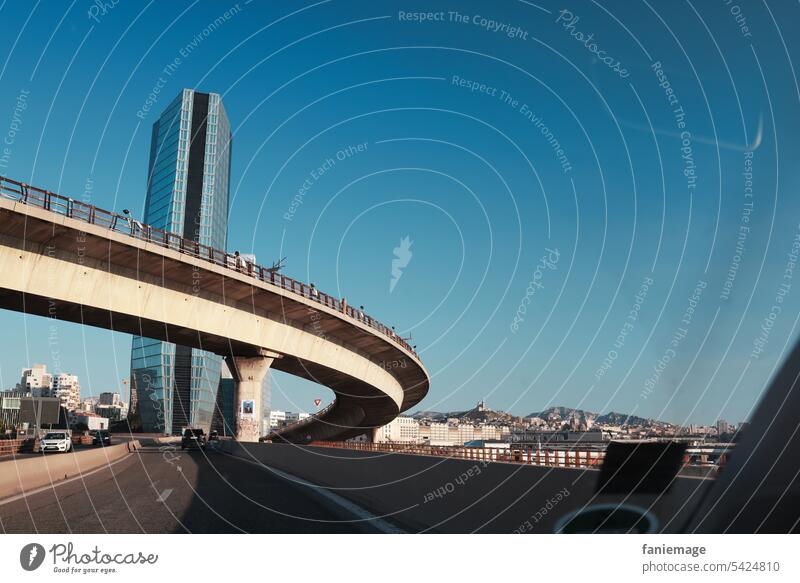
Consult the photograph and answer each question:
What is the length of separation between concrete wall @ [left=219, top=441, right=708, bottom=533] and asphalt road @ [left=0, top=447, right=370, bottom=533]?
4.01 feet

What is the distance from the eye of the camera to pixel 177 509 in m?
16.7

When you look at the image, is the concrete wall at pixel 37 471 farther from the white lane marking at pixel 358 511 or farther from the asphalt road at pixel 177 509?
the white lane marking at pixel 358 511

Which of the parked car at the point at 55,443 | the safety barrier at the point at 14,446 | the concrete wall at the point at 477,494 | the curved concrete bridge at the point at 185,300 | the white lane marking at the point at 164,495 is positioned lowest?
the safety barrier at the point at 14,446

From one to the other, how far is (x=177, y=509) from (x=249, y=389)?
3784 cm

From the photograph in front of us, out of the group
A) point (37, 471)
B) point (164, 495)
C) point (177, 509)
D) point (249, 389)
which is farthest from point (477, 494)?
point (249, 389)

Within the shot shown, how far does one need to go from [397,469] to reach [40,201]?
920 inches

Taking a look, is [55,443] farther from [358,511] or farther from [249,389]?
[358,511]

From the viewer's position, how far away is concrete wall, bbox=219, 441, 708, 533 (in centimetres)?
787

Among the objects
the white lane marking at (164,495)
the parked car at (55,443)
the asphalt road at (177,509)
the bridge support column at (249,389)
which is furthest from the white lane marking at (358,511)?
the parked car at (55,443)

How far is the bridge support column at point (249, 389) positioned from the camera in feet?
169

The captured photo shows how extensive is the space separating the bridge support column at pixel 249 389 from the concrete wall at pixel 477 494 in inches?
1211

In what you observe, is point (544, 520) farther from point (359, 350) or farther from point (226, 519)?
point (359, 350)

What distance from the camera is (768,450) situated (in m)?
5.81
